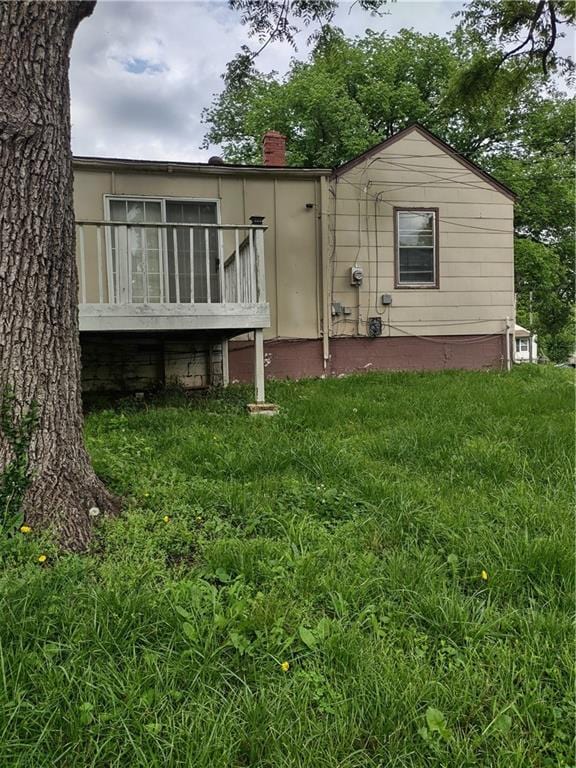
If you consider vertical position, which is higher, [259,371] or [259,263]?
[259,263]

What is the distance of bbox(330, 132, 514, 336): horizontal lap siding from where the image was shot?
26.3ft

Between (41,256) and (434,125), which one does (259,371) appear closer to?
(41,256)

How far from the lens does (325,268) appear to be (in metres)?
7.83

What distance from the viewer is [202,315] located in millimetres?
5035

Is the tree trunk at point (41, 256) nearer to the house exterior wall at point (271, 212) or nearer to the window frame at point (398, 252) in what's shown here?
the house exterior wall at point (271, 212)

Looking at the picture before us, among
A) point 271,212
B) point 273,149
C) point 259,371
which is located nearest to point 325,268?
point 271,212

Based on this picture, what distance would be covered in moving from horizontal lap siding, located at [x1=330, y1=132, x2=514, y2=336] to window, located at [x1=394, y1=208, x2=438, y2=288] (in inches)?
4.3

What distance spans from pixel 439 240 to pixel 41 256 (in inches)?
289

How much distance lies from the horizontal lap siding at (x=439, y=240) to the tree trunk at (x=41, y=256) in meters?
5.92

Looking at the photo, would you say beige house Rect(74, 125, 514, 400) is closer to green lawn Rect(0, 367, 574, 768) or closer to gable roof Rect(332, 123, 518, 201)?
gable roof Rect(332, 123, 518, 201)

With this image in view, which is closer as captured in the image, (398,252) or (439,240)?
(398,252)

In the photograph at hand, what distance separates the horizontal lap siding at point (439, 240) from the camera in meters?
8.02

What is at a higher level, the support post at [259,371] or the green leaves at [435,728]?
the support post at [259,371]

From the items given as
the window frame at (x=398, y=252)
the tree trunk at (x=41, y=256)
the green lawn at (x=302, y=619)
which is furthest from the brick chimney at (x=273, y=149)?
the green lawn at (x=302, y=619)
